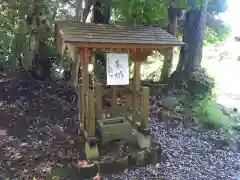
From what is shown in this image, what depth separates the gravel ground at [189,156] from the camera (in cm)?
431

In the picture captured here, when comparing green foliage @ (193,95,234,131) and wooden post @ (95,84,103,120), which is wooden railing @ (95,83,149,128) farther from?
green foliage @ (193,95,234,131)

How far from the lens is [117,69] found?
4277 mm

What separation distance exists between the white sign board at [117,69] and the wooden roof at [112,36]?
0.26 meters

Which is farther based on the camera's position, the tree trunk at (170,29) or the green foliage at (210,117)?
the tree trunk at (170,29)

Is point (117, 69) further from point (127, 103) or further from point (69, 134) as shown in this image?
point (69, 134)

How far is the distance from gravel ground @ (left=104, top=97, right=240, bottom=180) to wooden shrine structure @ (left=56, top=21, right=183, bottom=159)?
0.56 metres

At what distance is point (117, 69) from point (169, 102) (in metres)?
3.09

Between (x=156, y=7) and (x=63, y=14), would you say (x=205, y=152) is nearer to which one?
(x=156, y=7)

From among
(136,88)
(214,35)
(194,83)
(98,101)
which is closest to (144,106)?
(136,88)

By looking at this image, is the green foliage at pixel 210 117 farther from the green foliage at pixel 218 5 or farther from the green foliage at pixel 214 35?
the green foliage at pixel 214 35

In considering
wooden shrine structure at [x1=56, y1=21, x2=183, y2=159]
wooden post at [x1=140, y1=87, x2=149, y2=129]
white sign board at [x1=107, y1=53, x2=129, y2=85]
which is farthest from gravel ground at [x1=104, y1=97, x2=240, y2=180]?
white sign board at [x1=107, y1=53, x2=129, y2=85]

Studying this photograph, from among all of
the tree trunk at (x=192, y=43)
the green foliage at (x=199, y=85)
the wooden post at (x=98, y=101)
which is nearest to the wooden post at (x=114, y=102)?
the wooden post at (x=98, y=101)

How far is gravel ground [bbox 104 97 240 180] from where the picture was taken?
4.31m

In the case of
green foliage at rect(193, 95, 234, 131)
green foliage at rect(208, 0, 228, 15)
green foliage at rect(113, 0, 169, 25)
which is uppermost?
green foliage at rect(208, 0, 228, 15)
